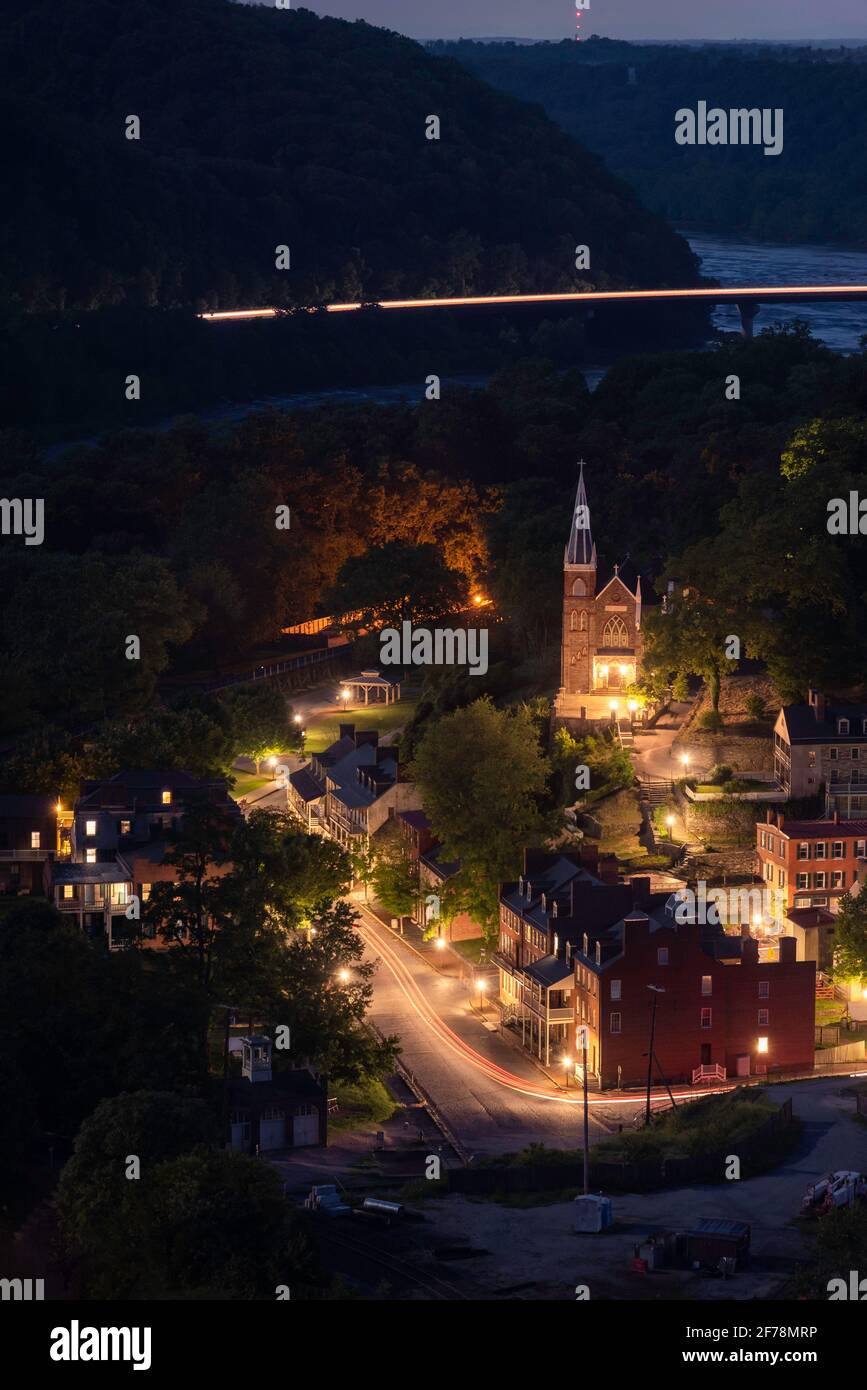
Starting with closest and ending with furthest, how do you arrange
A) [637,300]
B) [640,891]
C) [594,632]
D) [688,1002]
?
[688,1002] < [640,891] < [594,632] < [637,300]

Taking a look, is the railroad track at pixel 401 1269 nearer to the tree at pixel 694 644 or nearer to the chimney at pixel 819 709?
the chimney at pixel 819 709

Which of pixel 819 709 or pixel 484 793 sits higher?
pixel 819 709

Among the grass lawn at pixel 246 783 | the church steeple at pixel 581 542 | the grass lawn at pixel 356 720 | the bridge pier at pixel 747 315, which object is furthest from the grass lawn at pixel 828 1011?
the bridge pier at pixel 747 315

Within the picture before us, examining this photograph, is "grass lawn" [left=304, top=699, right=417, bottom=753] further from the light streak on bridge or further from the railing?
the light streak on bridge

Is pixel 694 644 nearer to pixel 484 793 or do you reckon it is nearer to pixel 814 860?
pixel 484 793

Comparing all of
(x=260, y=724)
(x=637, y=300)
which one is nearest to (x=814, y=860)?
(x=260, y=724)
